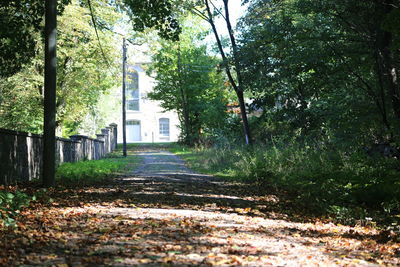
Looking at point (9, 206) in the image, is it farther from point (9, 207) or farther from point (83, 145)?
point (83, 145)

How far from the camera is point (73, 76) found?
25719mm

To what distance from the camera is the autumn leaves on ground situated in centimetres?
409

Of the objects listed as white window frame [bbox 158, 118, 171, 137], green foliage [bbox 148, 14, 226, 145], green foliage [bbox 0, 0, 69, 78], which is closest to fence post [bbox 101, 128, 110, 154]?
green foliage [bbox 148, 14, 226, 145]

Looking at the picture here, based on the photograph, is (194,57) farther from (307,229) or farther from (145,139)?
(307,229)

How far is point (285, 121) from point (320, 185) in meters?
8.79

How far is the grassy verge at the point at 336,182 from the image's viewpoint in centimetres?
768

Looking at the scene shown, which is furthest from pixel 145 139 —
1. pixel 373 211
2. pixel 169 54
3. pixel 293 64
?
pixel 373 211

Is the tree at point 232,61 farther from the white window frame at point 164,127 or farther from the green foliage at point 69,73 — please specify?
the white window frame at point 164,127

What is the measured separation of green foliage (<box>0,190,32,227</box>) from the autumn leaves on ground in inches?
4.4

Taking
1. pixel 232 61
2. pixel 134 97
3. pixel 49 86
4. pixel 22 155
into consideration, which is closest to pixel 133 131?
pixel 134 97

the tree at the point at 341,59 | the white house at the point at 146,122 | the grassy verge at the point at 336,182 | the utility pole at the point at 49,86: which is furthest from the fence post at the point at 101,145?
the white house at the point at 146,122

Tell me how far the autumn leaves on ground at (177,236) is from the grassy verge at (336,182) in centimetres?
68

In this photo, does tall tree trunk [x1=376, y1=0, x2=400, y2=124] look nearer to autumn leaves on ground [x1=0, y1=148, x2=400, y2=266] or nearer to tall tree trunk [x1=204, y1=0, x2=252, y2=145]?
autumn leaves on ground [x1=0, y1=148, x2=400, y2=266]

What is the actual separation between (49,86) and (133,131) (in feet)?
160
